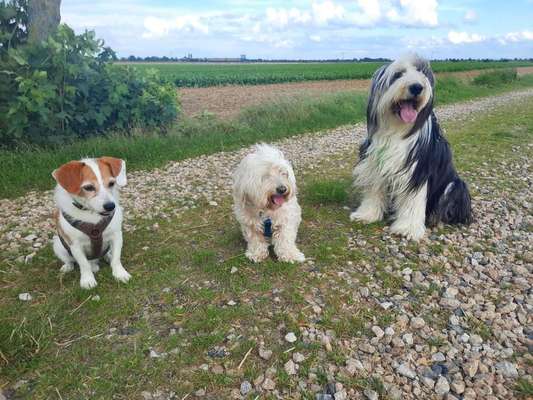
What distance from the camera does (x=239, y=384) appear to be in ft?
9.61

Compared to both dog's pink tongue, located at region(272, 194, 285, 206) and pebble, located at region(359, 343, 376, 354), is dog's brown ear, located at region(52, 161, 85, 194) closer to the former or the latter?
dog's pink tongue, located at region(272, 194, 285, 206)

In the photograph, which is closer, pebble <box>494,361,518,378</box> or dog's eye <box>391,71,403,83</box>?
pebble <box>494,361,518,378</box>

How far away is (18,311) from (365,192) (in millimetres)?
4359

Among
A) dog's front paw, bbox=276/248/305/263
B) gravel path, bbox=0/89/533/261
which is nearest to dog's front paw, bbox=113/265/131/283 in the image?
gravel path, bbox=0/89/533/261

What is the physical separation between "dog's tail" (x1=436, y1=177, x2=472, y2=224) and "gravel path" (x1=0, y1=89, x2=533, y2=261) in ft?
11.0

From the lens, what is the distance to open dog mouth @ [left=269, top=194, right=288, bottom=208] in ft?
13.9

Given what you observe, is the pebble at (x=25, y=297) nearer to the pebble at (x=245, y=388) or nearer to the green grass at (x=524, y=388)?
the pebble at (x=245, y=388)

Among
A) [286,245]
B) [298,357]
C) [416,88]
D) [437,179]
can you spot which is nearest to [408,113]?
[416,88]

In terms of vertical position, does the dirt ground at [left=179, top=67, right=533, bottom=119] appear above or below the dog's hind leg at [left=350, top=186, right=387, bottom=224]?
above

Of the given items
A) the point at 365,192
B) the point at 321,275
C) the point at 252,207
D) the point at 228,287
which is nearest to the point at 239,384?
the point at 228,287

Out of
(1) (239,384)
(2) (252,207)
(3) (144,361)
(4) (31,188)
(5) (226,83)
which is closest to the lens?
(1) (239,384)

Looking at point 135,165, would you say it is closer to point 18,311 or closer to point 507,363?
point 18,311

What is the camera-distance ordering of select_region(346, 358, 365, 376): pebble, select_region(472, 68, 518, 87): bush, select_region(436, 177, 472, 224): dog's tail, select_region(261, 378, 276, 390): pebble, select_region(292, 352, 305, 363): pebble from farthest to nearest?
select_region(472, 68, 518, 87): bush, select_region(436, 177, 472, 224): dog's tail, select_region(292, 352, 305, 363): pebble, select_region(346, 358, 365, 376): pebble, select_region(261, 378, 276, 390): pebble

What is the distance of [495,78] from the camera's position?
31703mm
